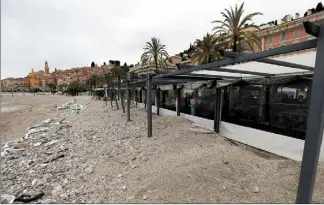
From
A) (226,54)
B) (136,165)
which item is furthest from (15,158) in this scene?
(226,54)

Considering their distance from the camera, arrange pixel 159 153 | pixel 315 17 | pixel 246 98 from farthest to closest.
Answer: pixel 315 17 < pixel 246 98 < pixel 159 153

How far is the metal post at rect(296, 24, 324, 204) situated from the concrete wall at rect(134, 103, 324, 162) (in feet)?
12.4

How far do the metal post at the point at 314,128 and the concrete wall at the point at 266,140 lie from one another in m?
3.77

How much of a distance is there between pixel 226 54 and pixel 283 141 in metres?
4.69

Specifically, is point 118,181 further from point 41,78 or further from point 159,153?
point 41,78

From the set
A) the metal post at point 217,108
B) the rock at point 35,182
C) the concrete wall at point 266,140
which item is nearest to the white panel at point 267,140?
the concrete wall at point 266,140

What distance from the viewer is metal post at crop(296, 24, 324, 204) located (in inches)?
93.9

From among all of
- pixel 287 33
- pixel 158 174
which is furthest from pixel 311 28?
pixel 287 33

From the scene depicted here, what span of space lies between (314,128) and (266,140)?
516 cm

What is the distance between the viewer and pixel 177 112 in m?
13.3

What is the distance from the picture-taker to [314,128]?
8.11ft

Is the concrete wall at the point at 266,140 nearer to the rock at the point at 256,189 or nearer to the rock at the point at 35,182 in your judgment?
the rock at the point at 256,189

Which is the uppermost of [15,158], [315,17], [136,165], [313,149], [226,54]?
[315,17]

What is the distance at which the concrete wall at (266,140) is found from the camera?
6.19m
